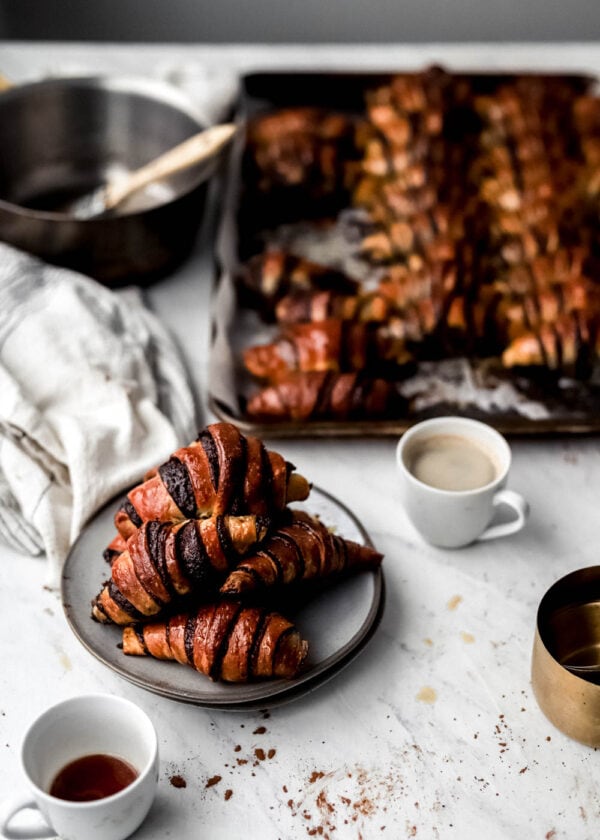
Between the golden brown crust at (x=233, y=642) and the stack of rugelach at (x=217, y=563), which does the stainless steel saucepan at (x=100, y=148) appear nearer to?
the stack of rugelach at (x=217, y=563)

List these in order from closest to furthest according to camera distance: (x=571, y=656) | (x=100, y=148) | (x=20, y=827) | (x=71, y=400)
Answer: (x=20, y=827), (x=571, y=656), (x=71, y=400), (x=100, y=148)

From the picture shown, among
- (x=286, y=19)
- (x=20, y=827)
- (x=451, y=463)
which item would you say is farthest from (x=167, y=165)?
(x=286, y=19)

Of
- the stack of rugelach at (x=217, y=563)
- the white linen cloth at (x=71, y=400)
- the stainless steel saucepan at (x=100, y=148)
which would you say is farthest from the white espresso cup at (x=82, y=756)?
the stainless steel saucepan at (x=100, y=148)

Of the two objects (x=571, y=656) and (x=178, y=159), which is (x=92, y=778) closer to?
(x=571, y=656)

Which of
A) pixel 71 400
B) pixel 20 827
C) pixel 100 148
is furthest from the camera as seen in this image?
pixel 100 148

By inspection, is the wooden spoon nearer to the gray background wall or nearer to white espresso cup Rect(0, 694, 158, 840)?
white espresso cup Rect(0, 694, 158, 840)

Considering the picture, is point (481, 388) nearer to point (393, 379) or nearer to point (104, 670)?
point (393, 379)
